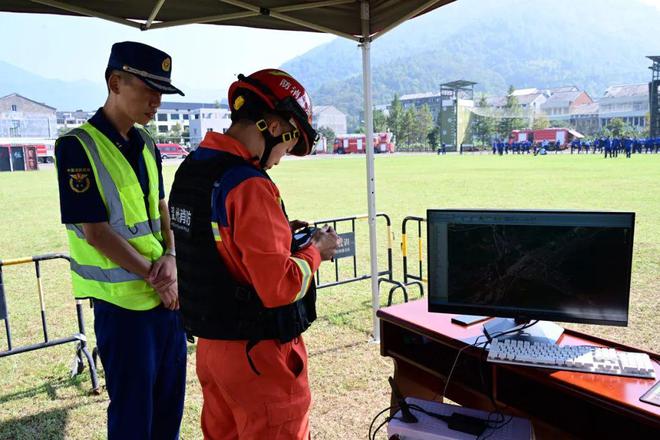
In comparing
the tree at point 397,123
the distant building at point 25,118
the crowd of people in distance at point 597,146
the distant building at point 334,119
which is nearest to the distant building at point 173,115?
the distant building at point 25,118

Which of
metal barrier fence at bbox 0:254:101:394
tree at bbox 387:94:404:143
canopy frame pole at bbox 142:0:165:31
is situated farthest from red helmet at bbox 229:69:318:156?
tree at bbox 387:94:404:143

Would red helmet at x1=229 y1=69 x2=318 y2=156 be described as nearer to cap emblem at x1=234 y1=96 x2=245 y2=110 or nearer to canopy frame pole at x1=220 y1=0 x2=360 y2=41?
cap emblem at x1=234 y1=96 x2=245 y2=110

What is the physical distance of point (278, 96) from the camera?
1.78m

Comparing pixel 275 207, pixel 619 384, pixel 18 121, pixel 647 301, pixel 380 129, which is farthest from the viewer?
pixel 380 129

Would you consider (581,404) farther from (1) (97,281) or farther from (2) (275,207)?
(1) (97,281)

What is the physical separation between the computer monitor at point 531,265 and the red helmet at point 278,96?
84 centimetres

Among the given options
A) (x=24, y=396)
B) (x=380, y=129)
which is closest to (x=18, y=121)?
(x=380, y=129)

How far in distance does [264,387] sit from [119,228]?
1.18 m

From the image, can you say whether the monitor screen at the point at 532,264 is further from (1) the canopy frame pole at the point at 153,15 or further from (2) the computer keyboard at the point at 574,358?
(1) the canopy frame pole at the point at 153,15

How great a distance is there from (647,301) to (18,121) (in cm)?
9532

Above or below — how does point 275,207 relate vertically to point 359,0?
below

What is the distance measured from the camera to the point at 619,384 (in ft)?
6.05

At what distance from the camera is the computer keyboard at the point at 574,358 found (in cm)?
192

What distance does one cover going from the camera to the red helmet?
178cm
